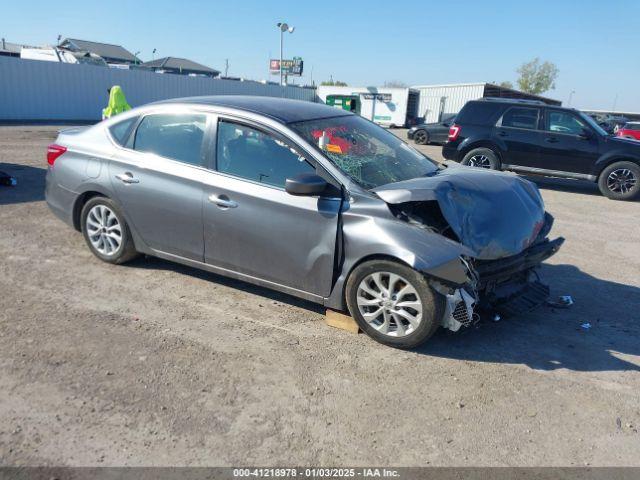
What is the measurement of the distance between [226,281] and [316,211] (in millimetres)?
1520

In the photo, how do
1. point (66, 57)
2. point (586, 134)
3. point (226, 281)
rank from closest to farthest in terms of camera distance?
point (226, 281) → point (586, 134) → point (66, 57)

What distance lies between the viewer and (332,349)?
380 cm

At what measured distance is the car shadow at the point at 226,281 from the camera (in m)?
4.54

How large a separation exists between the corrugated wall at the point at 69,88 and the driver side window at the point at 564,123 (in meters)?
21.0

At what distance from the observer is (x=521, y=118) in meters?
11.2

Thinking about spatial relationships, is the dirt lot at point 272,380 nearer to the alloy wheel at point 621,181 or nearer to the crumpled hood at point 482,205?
the crumpled hood at point 482,205

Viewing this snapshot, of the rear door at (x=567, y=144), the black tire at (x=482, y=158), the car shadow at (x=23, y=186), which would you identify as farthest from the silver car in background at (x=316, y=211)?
the rear door at (x=567, y=144)

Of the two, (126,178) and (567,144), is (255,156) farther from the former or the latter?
(567,144)

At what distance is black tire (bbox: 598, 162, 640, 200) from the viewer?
34.6 feet

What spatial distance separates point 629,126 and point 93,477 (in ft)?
79.8

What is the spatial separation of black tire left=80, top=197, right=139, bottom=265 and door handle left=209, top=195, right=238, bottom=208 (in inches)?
47.0

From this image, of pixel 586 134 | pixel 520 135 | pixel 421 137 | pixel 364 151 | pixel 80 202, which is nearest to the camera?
pixel 364 151

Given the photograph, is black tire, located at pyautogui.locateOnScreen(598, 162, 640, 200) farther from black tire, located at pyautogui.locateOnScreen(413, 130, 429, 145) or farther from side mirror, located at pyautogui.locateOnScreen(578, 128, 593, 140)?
black tire, located at pyautogui.locateOnScreen(413, 130, 429, 145)

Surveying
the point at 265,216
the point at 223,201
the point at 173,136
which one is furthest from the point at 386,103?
the point at 265,216
